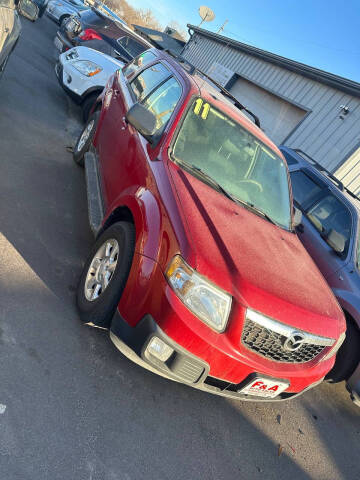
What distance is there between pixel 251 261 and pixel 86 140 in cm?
322

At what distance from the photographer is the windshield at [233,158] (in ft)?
9.29

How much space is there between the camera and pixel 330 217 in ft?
15.5

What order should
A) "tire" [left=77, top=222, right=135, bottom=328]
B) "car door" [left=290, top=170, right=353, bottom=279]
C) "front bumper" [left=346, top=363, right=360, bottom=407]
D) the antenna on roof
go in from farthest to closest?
the antenna on roof < "car door" [left=290, top=170, right=353, bottom=279] < "front bumper" [left=346, top=363, right=360, bottom=407] < "tire" [left=77, top=222, right=135, bottom=328]

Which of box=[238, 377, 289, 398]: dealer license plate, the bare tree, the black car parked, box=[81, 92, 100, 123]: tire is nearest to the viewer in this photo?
box=[238, 377, 289, 398]: dealer license plate

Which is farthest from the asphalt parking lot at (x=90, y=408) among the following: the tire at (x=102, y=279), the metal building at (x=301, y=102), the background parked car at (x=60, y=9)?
the background parked car at (x=60, y=9)

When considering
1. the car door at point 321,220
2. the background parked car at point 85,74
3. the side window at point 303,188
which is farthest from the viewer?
the background parked car at point 85,74

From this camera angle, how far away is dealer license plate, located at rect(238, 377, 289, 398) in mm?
2127

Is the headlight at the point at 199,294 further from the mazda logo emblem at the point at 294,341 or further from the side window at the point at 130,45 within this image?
the side window at the point at 130,45

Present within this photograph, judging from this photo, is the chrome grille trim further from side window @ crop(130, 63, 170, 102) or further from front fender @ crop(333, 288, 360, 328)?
side window @ crop(130, 63, 170, 102)

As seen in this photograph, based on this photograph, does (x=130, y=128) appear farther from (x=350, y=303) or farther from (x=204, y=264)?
(x=350, y=303)

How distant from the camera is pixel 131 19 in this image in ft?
141

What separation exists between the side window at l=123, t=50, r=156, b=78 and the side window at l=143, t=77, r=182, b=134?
1054 millimetres

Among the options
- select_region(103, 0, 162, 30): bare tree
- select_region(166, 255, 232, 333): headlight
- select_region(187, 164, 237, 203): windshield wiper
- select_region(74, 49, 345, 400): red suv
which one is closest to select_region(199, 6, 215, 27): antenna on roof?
select_region(74, 49, 345, 400): red suv

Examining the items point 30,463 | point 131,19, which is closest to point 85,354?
point 30,463
